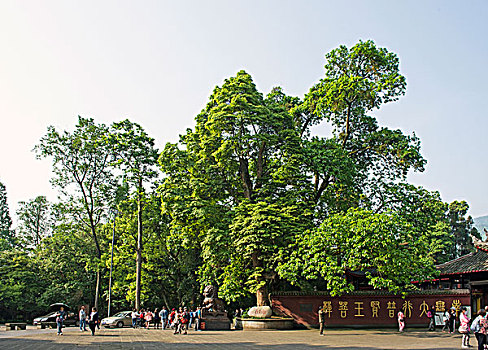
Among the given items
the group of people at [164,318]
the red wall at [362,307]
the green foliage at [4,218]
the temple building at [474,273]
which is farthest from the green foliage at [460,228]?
the green foliage at [4,218]

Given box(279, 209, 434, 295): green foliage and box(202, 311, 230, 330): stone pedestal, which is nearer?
box(279, 209, 434, 295): green foliage

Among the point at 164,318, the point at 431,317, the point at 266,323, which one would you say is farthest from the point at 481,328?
the point at 164,318

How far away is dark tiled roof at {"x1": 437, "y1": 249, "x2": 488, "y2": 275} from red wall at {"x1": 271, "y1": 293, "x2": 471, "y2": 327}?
5.03 feet

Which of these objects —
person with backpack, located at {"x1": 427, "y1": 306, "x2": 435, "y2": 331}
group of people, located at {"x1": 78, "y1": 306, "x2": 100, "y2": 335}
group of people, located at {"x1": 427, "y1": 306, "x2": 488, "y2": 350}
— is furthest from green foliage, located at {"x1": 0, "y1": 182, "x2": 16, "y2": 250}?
group of people, located at {"x1": 427, "y1": 306, "x2": 488, "y2": 350}

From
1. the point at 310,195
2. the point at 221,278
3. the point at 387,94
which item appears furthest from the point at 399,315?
the point at 387,94

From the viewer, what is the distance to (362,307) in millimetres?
26953

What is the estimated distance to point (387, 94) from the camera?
94.7ft

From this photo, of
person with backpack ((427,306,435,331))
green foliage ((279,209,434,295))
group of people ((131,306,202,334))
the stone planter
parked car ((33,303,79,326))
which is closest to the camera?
green foliage ((279,209,434,295))

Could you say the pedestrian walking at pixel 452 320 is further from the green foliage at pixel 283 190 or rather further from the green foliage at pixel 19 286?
the green foliage at pixel 19 286

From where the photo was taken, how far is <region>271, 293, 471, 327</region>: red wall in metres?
26.7

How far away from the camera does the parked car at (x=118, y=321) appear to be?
31741 mm

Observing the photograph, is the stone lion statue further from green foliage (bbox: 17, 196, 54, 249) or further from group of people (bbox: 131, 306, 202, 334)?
green foliage (bbox: 17, 196, 54, 249)

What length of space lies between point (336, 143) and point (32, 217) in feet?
151

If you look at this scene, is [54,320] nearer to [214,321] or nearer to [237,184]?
[214,321]
